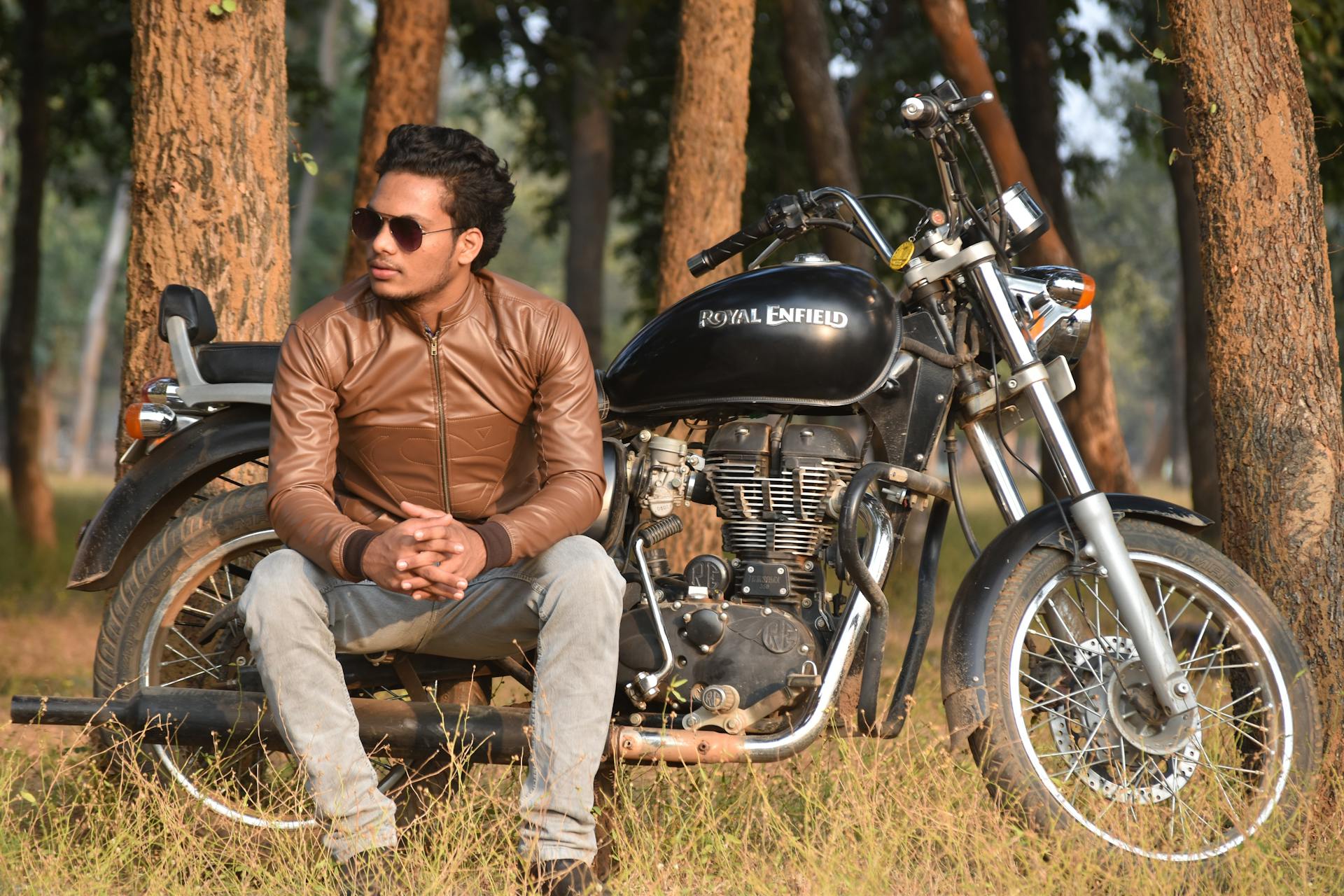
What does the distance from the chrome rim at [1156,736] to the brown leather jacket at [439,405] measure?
3.98ft

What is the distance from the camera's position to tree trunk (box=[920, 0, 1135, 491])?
7473 mm

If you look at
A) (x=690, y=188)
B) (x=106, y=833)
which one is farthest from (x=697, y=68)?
(x=106, y=833)

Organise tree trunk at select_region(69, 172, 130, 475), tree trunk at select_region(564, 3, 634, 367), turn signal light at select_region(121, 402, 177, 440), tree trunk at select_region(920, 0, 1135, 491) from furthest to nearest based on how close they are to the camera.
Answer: tree trunk at select_region(69, 172, 130, 475) → tree trunk at select_region(564, 3, 634, 367) → tree trunk at select_region(920, 0, 1135, 491) → turn signal light at select_region(121, 402, 177, 440)

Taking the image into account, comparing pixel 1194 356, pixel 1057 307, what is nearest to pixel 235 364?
pixel 1057 307

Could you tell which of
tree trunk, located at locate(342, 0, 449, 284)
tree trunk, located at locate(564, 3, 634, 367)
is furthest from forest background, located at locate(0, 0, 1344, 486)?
tree trunk, located at locate(342, 0, 449, 284)

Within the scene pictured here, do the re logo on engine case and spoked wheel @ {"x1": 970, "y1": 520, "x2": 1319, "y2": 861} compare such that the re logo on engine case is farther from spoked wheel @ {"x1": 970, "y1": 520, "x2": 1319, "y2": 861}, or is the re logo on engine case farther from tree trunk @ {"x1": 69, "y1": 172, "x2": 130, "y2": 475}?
tree trunk @ {"x1": 69, "y1": 172, "x2": 130, "y2": 475}

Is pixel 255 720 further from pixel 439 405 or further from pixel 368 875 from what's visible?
pixel 439 405

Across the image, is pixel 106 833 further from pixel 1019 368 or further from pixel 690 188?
pixel 690 188

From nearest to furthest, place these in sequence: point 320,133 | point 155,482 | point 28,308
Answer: point 155,482, point 28,308, point 320,133

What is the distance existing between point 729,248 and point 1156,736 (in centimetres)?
163

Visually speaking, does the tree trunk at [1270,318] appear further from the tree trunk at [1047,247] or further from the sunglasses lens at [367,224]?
the tree trunk at [1047,247]

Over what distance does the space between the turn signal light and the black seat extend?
150 mm

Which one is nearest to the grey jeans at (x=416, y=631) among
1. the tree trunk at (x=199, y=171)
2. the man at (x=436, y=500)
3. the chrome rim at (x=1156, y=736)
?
the man at (x=436, y=500)

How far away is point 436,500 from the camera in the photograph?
3.33m
